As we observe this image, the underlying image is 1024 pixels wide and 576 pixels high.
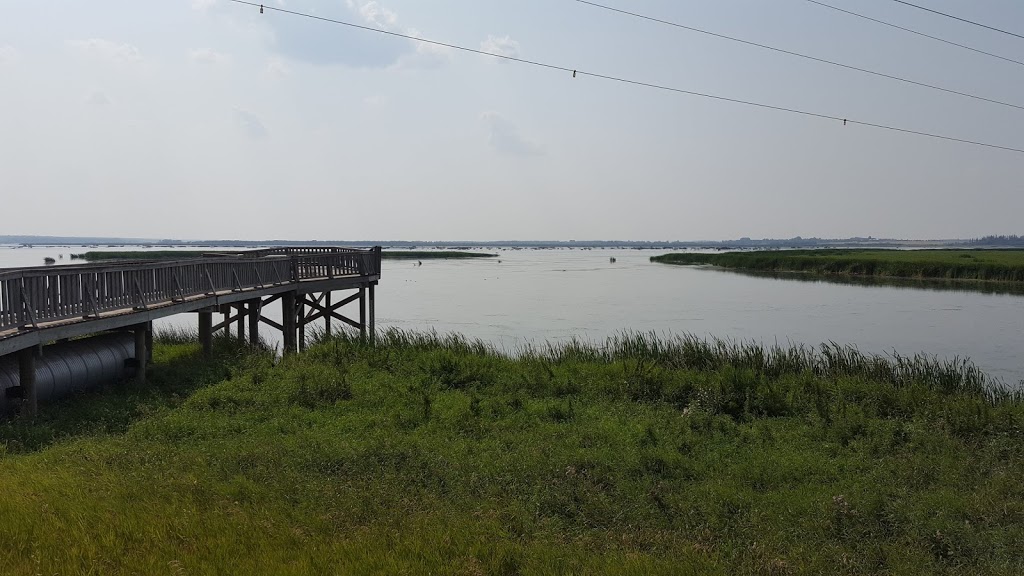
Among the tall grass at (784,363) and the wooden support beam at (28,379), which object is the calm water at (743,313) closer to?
the tall grass at (784,363)

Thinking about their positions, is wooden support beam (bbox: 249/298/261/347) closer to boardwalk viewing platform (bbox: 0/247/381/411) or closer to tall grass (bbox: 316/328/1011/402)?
boardwalk viewing platform (bbox: 0/247/381/411)

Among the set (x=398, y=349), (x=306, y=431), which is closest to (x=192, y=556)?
(x=306, y=431)

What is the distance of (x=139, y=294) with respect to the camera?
1806 cm

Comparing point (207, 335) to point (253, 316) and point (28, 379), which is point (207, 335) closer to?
point (253, 316)

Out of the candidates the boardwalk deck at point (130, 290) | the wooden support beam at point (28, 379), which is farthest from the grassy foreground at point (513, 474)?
the boardwalk deck at point (130, 290)

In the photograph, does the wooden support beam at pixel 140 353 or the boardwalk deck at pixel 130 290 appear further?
the wooden support beam at pixel 140 353

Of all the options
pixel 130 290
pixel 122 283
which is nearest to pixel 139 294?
pixel 130 290

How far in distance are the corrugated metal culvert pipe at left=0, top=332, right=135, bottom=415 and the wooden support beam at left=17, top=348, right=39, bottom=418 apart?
5.5 inches

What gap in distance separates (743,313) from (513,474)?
122ft

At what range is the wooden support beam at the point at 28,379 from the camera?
14.0m

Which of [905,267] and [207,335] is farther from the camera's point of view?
[905,267]

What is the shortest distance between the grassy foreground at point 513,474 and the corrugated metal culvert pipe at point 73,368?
52cm

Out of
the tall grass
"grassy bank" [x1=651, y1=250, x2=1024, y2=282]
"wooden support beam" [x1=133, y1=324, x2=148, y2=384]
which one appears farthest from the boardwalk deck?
"grassy bank" [x1=651, y1=250, x2=1024, y2=282]

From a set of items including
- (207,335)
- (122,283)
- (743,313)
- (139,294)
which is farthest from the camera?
(743,313)
